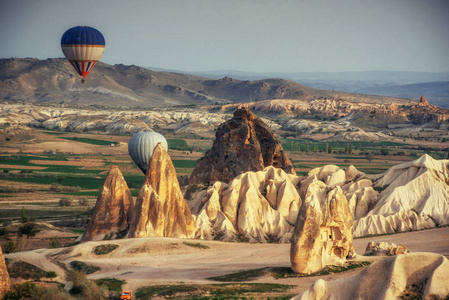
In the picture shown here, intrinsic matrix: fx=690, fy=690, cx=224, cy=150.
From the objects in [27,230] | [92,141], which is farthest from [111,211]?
[92,141]

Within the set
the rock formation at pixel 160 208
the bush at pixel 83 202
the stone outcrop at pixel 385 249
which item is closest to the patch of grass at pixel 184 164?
the bush at pixel 83 202

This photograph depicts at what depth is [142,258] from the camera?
4225 cm

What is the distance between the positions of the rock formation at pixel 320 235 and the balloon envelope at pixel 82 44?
4583 centimetres

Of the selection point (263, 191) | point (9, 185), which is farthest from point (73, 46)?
point (263, 191)

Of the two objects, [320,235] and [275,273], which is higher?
[320,235]

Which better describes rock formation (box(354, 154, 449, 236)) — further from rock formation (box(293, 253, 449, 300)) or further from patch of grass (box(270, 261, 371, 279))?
rock formation (box(293, 253, 449, 300))

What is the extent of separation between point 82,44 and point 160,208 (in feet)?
115

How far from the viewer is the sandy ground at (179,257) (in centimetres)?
3747

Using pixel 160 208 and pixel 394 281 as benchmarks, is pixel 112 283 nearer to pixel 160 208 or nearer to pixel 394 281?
pixel 160 208

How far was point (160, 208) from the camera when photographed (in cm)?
4684

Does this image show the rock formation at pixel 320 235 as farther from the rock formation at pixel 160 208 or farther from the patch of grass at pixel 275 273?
the rock formation at pixel 160 208

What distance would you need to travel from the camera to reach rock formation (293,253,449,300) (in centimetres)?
2427

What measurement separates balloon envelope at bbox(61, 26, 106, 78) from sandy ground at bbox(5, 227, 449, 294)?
36904 mm

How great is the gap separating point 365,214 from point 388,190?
3.08 meters
